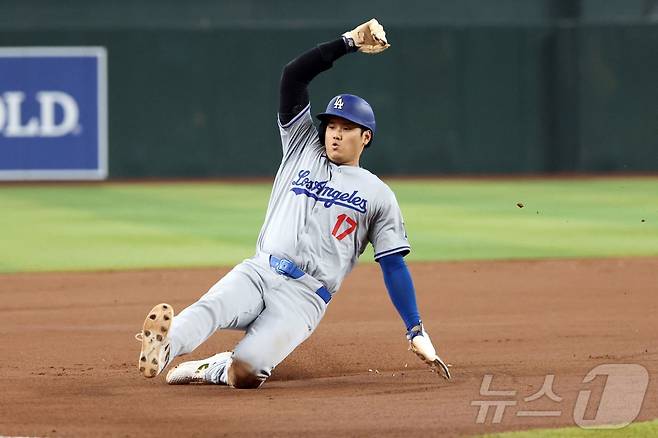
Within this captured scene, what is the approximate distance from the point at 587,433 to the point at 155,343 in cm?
200

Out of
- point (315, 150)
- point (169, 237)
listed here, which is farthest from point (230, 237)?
point (315, 150)

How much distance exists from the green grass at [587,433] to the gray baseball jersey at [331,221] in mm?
1484

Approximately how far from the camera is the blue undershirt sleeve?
22.4 ft

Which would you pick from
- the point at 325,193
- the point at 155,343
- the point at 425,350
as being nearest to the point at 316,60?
the point at 325,193

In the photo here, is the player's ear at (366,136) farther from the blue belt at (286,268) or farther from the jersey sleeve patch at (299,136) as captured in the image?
the blue belt at (286,268)

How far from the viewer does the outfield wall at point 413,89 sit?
23922 millimetres

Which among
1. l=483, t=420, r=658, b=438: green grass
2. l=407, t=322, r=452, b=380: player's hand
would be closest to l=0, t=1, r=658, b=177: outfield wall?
l=407, t=322, r=452, b=380: player's hand

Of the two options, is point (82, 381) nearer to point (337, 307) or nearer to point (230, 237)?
point (337, 307)

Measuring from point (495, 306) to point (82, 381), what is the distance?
426 centimetres

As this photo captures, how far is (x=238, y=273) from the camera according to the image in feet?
23.0

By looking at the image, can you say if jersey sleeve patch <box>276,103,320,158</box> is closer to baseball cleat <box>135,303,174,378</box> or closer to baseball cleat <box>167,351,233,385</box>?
baseball cleat <box>167,351,233,385</box>

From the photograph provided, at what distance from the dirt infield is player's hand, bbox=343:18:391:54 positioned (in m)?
1.71

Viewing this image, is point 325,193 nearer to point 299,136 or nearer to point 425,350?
point 299,136

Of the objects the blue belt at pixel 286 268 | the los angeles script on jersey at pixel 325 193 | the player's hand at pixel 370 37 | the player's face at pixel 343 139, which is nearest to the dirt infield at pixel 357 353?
the blue belt at pixel 286 268
